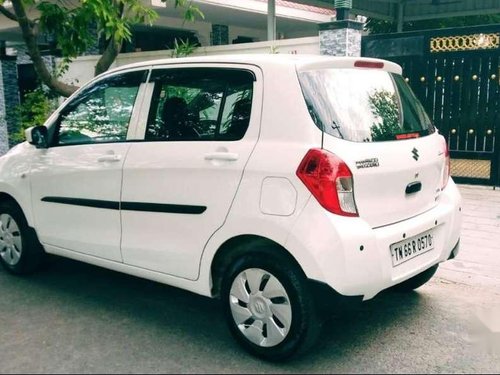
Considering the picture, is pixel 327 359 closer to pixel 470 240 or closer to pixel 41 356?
pixel 41 356

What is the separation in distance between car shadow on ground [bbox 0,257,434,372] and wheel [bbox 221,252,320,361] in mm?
116

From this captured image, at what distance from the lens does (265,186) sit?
3193 millimetres

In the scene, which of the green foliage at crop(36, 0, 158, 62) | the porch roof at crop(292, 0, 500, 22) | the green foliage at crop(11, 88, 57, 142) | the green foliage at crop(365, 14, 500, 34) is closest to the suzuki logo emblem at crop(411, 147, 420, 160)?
the green foliage at crop(36, 0, 158, 62)

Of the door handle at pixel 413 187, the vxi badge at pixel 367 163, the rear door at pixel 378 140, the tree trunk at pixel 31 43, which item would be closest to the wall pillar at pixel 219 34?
the tree trunk at pixel 31 43

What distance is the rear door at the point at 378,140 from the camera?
315cm

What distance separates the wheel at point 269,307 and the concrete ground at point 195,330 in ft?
0.42

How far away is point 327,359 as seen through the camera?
11.0 ft

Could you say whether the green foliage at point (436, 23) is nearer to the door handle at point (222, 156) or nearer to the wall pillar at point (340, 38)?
the wall pillar at point (340, 38)

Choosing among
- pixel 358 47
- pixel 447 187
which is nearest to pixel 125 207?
pixel 447 187

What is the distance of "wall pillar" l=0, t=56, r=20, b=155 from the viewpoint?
44.2 ft

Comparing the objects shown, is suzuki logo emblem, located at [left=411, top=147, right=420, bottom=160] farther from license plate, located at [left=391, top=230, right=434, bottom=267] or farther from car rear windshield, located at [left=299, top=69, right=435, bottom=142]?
license plate, located at [left=391, top=230, right=434, bottom=267]

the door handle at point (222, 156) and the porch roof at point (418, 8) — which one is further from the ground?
the porch roof at point (418, 8)

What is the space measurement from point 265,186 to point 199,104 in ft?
2.80

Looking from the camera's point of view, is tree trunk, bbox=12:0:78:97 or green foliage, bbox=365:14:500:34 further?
green foliage, bbox=365:14:500:34
